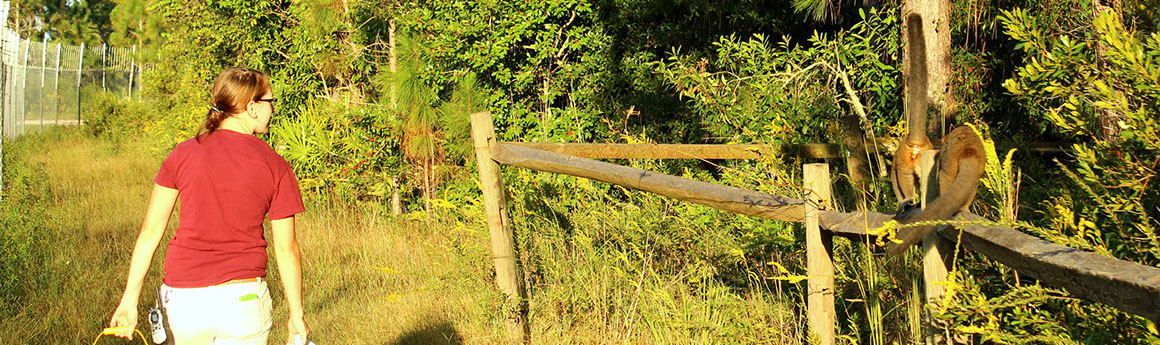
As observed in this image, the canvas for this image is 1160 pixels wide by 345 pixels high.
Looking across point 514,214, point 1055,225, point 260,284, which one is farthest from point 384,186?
point 1055,225

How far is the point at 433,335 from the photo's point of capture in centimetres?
505

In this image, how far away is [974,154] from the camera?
2248 millimetres

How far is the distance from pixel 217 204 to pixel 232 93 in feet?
1.21

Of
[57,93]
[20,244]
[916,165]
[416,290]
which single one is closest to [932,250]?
[916,165]

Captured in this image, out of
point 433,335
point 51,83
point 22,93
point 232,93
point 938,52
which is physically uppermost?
point 51,83

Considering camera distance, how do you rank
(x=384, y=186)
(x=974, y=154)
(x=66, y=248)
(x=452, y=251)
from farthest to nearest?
1. (x=384, y=186)
2. (x=66, y=248)
3. (x=452, y=251)
4. (x=974, y=154)

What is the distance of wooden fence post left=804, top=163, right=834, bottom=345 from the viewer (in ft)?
9.63

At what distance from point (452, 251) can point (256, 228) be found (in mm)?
2728

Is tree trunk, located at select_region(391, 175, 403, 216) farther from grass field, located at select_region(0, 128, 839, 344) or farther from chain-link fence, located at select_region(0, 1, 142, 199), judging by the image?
chain-link fence, located at select_region(0, 1, 142, 199)

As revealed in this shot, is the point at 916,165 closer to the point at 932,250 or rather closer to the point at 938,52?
the point at 932,250

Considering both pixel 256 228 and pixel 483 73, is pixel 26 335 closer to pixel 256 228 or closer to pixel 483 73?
pixel 256 228

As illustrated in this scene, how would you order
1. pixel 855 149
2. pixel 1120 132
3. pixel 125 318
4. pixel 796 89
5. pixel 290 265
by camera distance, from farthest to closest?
1. pixel 796 89
2. pixel 855 149
3. pixel 290 265
4. pixel 125 318
5. pixel 1120 132

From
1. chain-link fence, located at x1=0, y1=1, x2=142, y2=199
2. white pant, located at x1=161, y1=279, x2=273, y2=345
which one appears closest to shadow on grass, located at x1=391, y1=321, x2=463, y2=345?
white pant, located at x1=161, y1=279, x2=273, y2=345

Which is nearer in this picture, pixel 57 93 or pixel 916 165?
pixel 916 165
